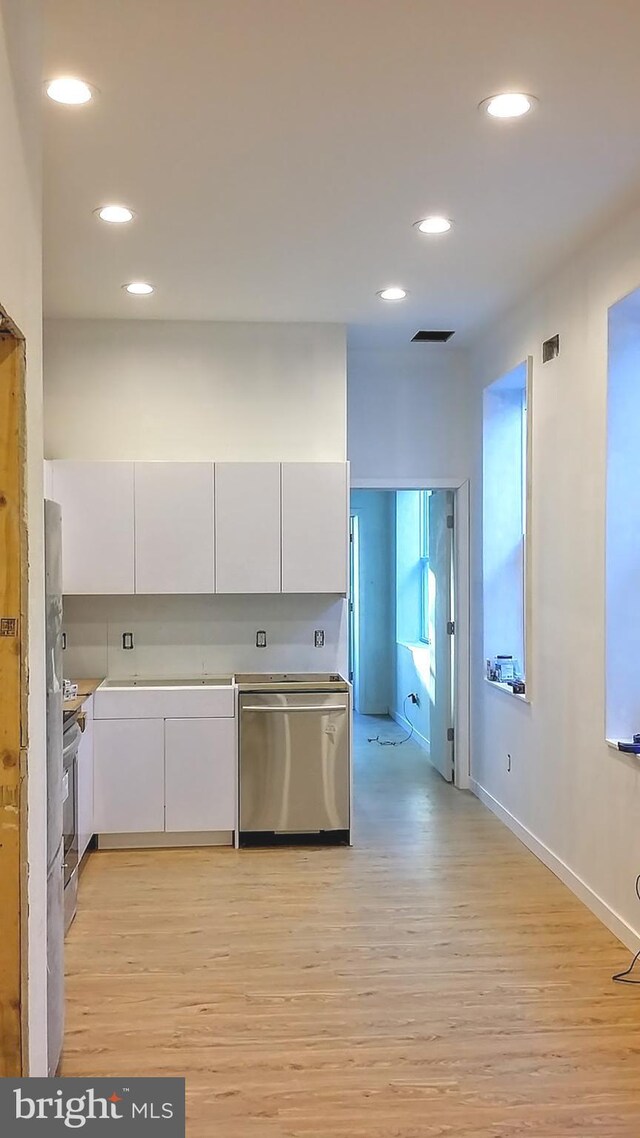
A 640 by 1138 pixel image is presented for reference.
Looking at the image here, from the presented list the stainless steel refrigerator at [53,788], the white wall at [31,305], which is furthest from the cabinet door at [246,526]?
the white wall at [31,305]

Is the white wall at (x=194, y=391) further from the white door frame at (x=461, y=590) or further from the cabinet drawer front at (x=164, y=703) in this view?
the cabinet drawer front at (x=164, y=703)

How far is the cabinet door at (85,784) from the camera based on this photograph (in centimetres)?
445

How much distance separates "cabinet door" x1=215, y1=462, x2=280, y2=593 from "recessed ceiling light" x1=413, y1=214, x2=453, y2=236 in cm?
169

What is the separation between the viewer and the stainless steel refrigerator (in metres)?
2.53

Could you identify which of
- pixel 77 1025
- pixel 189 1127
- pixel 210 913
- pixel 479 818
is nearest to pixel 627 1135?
pixel 189 1127

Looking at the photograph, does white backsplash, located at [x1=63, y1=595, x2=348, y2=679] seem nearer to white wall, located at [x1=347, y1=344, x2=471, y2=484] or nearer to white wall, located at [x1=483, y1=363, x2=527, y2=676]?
white wall, located at [x1=483, y1=363, x2=527, y2=676]

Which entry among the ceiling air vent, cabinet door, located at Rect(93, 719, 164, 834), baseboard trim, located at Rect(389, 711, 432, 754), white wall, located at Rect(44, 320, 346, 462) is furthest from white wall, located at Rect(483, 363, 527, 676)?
cabinet door, located at Rect(93, 719, 164, 834)

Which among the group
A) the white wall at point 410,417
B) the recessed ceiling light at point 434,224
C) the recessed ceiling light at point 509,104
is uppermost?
the recessed ceiling light at point 434,224

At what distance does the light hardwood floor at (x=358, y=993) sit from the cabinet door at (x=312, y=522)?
1539mm

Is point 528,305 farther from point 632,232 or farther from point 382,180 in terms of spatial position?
point 382,180

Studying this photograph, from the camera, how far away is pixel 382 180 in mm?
3338

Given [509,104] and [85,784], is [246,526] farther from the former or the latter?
[509,104]

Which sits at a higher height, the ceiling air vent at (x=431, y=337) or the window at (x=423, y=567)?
the ceiling air vent at (x=431, y=337)

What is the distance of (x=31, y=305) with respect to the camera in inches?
80.0
